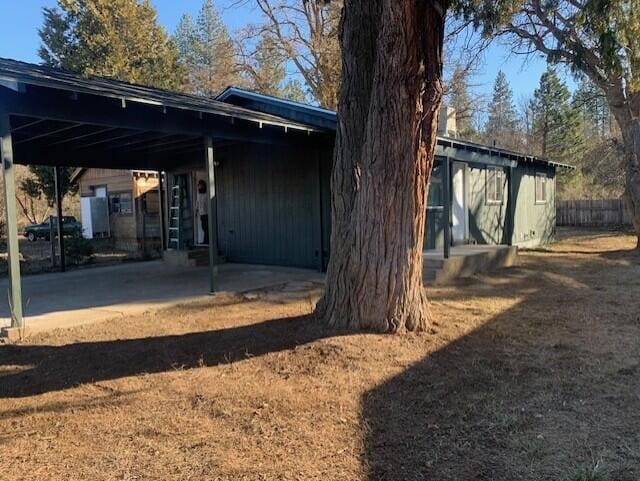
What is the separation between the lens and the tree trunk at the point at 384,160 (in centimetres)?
477

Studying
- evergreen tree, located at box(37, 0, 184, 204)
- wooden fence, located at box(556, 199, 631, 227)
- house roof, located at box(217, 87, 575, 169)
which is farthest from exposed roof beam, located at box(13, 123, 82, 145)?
wooden fence, located at box(556, 199, 631, 227)

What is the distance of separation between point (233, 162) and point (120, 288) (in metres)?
4.32

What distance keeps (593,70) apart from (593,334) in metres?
7.85

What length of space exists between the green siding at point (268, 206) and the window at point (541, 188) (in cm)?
903

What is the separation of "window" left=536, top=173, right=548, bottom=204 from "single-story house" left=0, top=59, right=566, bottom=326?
0.12 m

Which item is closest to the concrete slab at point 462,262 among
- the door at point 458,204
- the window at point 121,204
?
the door at point 458,204

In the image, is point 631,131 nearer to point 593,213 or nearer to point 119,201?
point 593,213

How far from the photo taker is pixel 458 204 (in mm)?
12078

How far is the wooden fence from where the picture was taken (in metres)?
24.2

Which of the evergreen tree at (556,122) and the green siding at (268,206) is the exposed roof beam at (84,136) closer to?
the green siding at (268,206)

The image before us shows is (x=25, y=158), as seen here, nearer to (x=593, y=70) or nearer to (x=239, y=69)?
(x=593, y=70)

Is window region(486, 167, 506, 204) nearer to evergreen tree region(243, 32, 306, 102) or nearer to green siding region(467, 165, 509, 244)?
green siding region(467, 165, 509, 244)

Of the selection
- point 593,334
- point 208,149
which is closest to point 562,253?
point 593,334

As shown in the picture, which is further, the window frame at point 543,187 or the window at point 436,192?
the window frame at point 543,187
